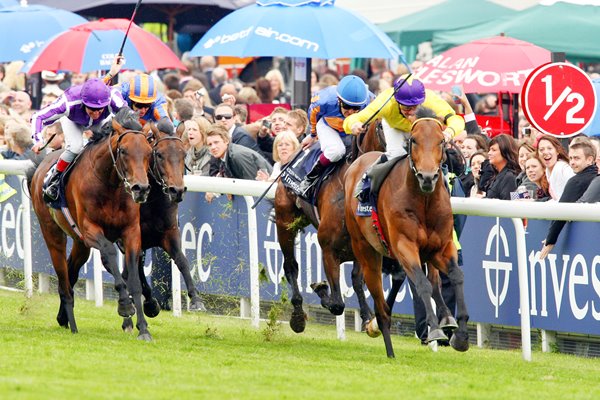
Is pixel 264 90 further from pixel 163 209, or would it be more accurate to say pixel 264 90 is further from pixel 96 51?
pixel 163 209

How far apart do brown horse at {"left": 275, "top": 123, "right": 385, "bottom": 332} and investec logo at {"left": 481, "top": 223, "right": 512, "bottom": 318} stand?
99 cm

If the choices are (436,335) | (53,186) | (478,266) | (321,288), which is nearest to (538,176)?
(478,266)

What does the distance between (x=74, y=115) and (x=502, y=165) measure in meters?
3.66

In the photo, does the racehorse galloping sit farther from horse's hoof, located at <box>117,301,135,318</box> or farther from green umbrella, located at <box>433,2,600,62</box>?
green umbrella, located at <box>433,2,600,62</box>

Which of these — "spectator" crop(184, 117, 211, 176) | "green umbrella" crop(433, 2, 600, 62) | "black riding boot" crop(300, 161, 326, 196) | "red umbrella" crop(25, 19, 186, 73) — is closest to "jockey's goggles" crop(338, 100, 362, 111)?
"black riding boot" crop(300, 161, 326, 196)

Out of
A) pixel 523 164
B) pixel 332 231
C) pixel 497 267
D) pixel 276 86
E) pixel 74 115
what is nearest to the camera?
pixel 332 231

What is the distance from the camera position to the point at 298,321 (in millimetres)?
11742

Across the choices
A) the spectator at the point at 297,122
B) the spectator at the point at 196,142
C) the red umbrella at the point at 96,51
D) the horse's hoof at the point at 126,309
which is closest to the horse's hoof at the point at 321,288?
the horse's hoof at the point at 126,309

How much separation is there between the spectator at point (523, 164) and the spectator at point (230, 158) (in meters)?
2.55

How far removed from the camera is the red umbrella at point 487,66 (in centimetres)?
1498

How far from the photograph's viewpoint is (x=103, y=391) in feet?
26.4

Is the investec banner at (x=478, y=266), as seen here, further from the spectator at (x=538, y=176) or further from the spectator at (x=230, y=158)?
the spectator at (x=538, y=176)

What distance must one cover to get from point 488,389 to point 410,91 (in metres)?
2.43

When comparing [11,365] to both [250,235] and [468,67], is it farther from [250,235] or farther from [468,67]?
[468,67]
